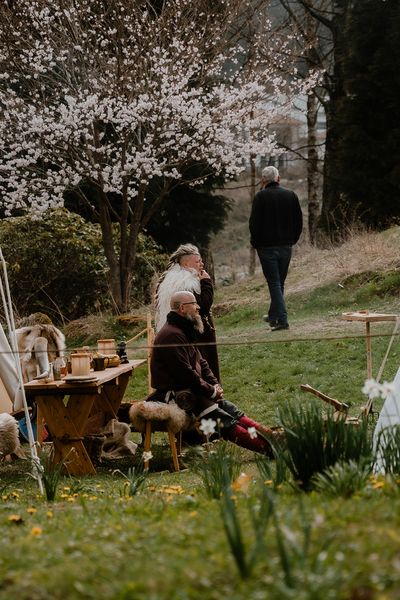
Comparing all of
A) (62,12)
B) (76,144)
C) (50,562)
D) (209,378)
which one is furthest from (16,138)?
(50,562)

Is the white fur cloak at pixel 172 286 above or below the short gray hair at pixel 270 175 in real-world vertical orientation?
below

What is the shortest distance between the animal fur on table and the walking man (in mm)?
3978

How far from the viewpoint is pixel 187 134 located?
53.4 feet

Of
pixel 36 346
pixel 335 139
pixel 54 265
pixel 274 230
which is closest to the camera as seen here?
pixel 36 346

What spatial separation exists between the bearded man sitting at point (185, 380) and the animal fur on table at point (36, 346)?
125cm

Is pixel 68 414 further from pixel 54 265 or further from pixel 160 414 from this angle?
pixel 54 265

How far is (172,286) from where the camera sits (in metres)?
8.79

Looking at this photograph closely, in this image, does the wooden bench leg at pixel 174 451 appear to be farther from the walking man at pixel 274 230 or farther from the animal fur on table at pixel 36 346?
the walking man at pixel 274 230

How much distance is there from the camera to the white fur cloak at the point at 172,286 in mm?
8773

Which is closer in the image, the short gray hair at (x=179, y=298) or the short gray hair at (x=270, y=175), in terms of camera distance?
the short gray hair at (x=179, y=298)

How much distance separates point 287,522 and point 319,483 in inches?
38.4

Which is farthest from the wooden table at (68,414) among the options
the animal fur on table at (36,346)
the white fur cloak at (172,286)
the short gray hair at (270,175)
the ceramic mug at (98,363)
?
the short gray hair at (270,175)

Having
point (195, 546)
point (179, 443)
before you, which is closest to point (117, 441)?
point (179, 443)

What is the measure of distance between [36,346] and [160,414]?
1719 millimetres
